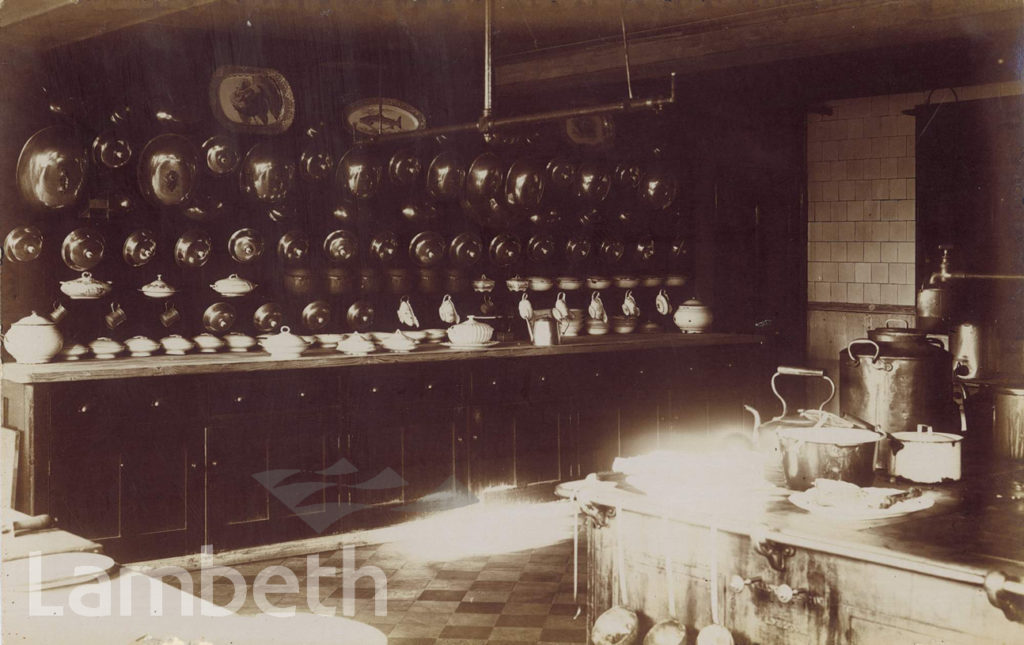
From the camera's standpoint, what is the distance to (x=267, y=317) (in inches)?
229

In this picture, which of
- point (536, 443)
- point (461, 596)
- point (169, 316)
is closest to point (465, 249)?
point (536, 443)

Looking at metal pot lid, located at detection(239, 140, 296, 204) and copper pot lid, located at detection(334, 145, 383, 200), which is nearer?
metal pot lid, located at detection(239, 140, 296, 204)

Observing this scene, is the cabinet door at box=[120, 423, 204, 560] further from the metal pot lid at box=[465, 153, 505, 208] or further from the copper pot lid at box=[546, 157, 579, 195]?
the copper pot lid at box=[546, 157, 579, 195]

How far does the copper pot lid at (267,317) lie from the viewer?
5789 mm

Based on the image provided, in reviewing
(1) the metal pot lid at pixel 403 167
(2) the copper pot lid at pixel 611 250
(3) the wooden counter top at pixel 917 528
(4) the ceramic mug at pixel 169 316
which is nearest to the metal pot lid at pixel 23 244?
(4) the ceramic mug at pixel 169 316

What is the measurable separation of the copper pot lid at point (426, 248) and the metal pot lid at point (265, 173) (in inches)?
41.3

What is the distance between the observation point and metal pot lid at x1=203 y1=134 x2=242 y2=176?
5.52 m

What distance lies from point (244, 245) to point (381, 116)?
1.23 metres

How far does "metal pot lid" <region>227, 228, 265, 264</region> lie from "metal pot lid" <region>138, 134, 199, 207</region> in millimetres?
437

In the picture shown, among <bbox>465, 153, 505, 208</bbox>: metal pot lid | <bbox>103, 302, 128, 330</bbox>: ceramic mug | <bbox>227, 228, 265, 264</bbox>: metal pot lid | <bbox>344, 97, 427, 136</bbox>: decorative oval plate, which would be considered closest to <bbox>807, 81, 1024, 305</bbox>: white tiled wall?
<bbox>465, 153, 505, 208</bbox>: metal pot lid

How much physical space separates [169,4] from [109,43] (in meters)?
1.39

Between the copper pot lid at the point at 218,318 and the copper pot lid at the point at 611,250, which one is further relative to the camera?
the copper pot lid at the point at 611,250

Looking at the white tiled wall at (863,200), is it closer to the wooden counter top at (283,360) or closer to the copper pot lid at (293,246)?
the wooden counter top at (283,360)

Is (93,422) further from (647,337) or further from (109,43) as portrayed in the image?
(647,337)
